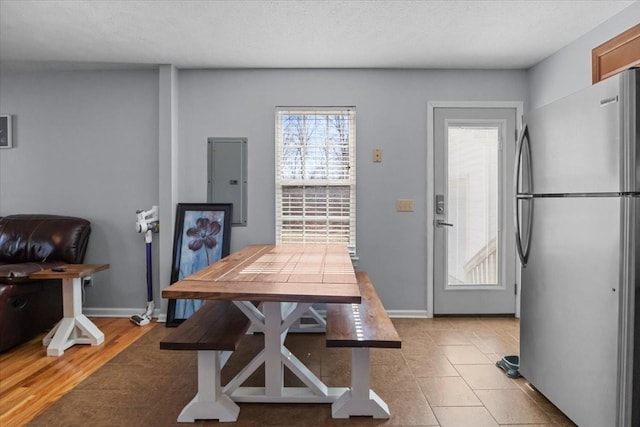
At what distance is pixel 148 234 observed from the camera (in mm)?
3543

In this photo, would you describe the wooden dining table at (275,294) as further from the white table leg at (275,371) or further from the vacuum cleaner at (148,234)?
the vacuum cleaner at (148,234)

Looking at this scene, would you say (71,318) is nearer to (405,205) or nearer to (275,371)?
(275,371)

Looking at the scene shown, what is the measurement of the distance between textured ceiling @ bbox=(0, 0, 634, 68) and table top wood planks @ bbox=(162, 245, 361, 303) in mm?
1719

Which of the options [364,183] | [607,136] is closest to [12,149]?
[364,183]

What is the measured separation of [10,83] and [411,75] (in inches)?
161

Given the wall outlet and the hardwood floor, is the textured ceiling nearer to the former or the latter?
the wall outlet

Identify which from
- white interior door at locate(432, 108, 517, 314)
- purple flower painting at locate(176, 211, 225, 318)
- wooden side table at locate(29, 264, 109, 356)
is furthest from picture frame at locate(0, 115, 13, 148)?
white interior door at locate(432, 108, 517, 314)

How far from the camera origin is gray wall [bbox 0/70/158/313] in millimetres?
3754

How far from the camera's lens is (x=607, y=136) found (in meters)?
1.63

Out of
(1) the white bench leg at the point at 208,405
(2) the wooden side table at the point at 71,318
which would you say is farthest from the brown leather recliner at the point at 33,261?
(1) the white bench leg at the point at 208,405

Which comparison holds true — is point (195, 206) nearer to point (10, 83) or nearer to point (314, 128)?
point (314, 128)

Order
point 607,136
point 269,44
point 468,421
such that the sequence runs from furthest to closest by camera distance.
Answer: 1. point 269,44
2. point 468,421
3. point 607,136

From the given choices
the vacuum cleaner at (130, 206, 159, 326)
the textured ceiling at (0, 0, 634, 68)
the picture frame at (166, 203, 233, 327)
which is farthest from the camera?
the picture frame at (166, 203, 233, 327)

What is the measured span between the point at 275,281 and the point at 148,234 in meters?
2.26
